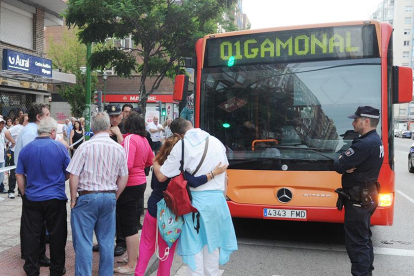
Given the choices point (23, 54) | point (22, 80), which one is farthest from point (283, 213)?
point (22, 80)

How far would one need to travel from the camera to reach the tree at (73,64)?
34250 mm

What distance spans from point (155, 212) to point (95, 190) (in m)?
0.58

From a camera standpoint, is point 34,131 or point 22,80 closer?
point 34,131

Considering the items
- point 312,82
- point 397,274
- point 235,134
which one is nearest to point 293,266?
point 397,274

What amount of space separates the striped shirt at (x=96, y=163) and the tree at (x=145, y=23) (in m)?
7.09

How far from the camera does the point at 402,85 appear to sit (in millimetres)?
5742

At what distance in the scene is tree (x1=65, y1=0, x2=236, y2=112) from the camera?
423 inches

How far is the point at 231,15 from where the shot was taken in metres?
13.2

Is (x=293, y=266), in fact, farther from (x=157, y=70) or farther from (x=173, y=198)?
(x=157, y=70)

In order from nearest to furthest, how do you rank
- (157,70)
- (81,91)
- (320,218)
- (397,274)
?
(397,274), (320,218), (157,70), (81,91)

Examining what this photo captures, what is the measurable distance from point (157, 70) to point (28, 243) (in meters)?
9.25

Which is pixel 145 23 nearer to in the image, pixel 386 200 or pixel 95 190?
pixel 386 200

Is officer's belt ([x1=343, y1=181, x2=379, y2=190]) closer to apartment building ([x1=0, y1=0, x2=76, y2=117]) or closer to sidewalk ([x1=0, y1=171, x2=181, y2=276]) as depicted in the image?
sidewalk ([x1=0, y1=171, x2=181, y2=276])

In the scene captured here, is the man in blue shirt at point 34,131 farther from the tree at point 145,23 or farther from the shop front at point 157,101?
the shop front at point 157,101
